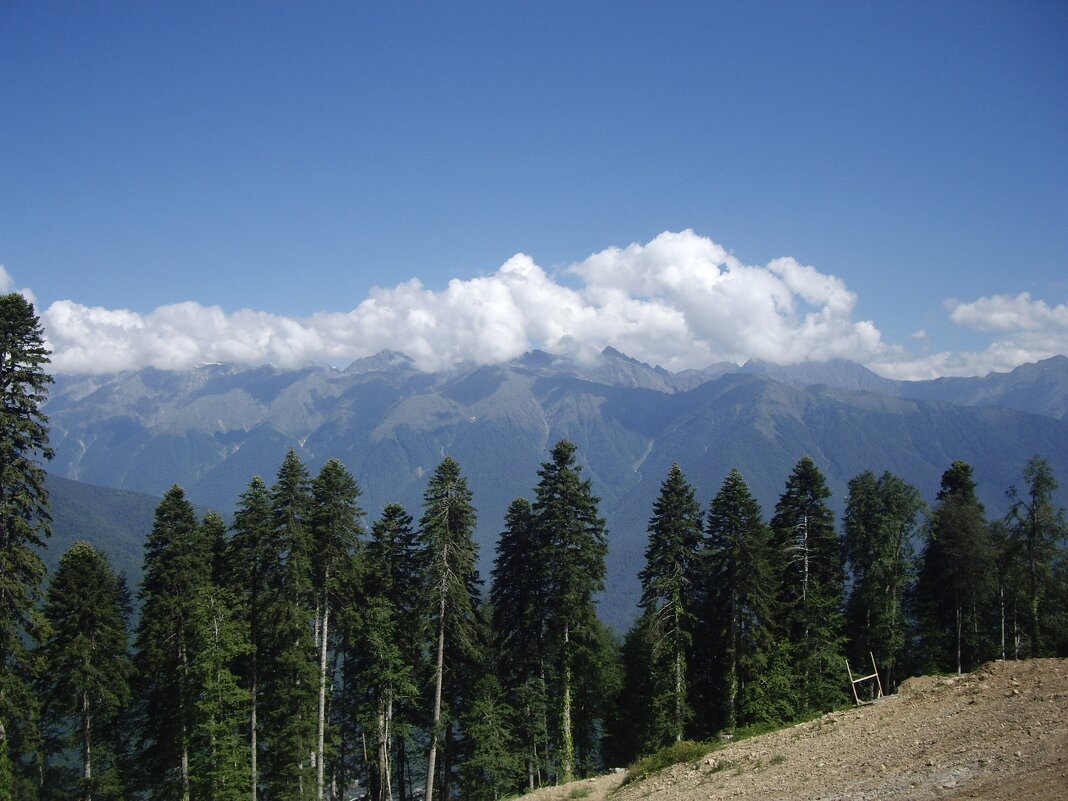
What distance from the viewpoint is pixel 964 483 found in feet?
157

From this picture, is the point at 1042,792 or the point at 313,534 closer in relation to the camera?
the point at 1042,792

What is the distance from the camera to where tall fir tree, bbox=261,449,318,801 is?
33.7 meters

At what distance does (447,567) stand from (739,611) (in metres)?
15.6

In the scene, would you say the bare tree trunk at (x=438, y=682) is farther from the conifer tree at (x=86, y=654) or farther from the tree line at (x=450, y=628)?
the conifer tree at (x=86, y=654)

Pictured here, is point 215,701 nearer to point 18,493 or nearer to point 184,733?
point 184,733

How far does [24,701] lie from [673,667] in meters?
28.8

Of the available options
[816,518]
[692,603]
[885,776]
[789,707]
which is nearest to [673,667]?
[692,603]

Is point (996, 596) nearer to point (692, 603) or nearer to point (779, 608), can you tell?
point (779, 608)

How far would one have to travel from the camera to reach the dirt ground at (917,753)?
55.4 ft

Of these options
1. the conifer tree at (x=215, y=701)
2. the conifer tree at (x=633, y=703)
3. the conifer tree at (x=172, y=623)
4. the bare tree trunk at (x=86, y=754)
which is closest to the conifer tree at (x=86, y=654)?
the bare tree trunk at (x=86, y=754)

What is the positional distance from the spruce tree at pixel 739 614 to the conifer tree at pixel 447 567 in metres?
13.1

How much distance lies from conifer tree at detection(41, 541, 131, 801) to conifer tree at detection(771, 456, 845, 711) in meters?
34.7

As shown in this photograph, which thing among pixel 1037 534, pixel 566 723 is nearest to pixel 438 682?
pixel 566 723

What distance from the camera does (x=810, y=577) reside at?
135ft
